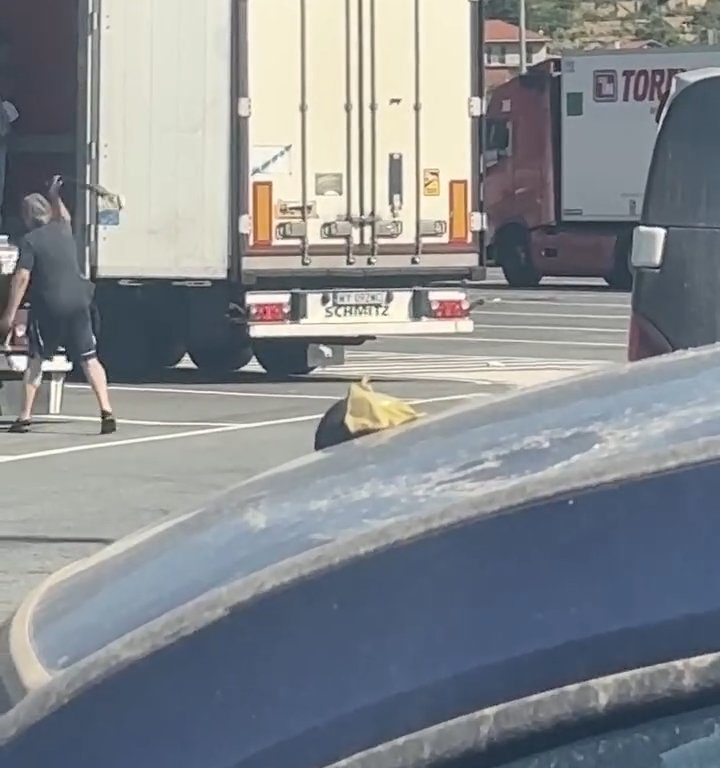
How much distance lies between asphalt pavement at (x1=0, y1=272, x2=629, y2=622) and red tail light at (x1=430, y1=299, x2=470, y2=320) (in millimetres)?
605

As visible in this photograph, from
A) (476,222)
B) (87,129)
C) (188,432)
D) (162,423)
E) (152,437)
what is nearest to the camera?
(152,437)

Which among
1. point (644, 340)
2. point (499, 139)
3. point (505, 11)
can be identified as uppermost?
point (505, 11)

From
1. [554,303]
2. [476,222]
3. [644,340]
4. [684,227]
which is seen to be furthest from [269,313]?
[554,303]

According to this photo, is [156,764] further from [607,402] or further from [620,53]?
[620,53]

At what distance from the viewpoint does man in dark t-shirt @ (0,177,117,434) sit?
13.4 metres

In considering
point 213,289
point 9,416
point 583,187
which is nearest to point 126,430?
point 9,416

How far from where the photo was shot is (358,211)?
16.0 meters

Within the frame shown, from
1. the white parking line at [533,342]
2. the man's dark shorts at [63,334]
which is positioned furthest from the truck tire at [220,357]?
the white parking line at [533,342]

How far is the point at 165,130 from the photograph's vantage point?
613 inches

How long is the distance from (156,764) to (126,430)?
12.2m

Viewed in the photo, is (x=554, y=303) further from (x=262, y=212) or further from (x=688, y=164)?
(x=688, y=164)

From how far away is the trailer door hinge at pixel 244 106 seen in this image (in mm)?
15539

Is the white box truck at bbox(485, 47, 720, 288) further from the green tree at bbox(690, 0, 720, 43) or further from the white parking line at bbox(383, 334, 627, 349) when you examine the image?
A: the green tree at bbox(690, 0, 720, 43)

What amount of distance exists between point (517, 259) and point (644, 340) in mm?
25647
